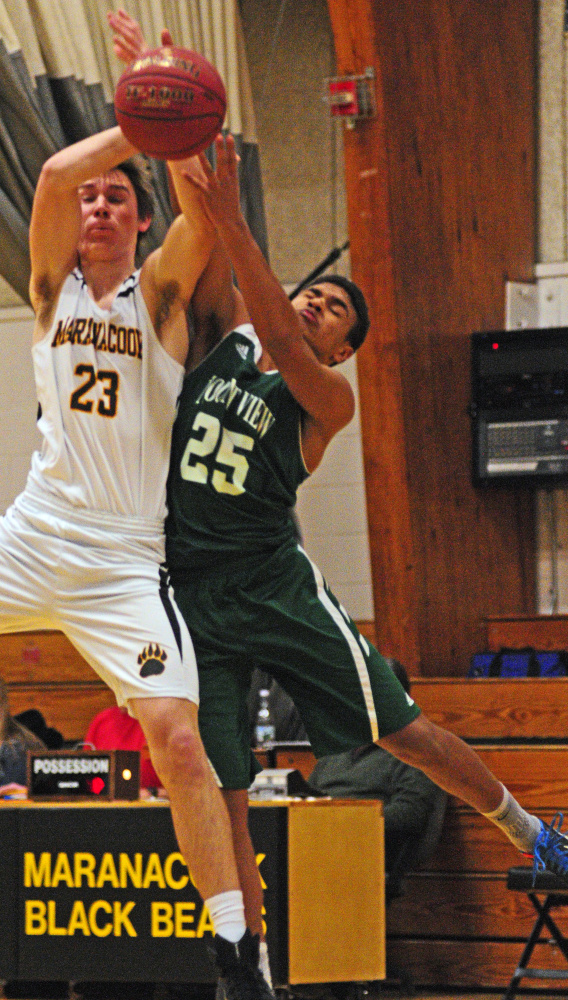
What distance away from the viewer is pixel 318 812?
462 cm

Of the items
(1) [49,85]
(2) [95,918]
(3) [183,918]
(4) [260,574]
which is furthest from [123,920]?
(1) [49,85]

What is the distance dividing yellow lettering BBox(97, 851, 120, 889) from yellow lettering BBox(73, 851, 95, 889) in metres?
0.03

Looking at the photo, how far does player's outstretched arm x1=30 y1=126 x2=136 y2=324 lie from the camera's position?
9.32 ft

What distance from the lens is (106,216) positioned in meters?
3.12

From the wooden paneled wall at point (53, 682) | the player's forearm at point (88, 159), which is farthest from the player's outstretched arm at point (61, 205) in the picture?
the wooden paneled wall at point (53, 682)

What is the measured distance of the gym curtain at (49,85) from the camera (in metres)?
5.83

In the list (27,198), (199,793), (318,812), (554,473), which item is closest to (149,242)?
(27,198)

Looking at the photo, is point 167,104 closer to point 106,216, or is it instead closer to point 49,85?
point 106,216

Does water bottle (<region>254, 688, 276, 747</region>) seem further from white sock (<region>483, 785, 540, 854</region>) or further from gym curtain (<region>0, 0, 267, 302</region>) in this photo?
white sock (<region>483, 785, 540, 854</region>)

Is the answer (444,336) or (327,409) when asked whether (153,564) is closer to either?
(327,409)

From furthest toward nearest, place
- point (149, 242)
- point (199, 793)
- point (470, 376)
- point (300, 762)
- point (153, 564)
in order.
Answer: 1. point (470, 376)
2. point (149, 242)
3. point (300, 762)
4. point (153, 564)
5. point (199, 793)

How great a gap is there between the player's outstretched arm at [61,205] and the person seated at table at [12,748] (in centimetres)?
284

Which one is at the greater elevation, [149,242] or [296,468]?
[149,242]

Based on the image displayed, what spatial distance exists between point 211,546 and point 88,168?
957 mm
